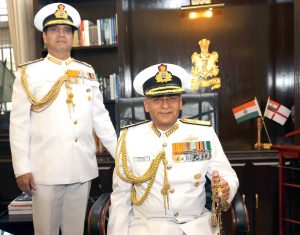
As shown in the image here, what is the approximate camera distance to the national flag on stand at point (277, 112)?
3.08 metres

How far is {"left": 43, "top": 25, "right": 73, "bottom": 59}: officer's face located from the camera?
6.48 feet

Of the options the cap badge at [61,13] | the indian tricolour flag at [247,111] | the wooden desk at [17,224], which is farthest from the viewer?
the indian tricolour flag at [247,111]

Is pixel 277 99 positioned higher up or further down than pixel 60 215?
higher up

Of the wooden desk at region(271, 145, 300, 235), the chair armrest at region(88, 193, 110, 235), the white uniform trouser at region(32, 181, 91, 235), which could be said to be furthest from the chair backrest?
the chair armrest at region(88, 193, 110, 235)

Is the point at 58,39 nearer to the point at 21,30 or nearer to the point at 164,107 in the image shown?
the point at 164,107

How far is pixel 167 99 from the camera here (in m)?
1.62

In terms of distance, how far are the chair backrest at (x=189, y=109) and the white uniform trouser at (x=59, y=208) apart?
592 mm

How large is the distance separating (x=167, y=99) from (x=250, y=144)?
1786mm

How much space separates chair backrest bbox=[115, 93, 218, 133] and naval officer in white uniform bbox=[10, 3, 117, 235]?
0.46m

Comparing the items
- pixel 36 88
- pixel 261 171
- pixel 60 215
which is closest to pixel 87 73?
pixel 36 88

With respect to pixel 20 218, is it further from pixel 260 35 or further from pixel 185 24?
pixel 260 35

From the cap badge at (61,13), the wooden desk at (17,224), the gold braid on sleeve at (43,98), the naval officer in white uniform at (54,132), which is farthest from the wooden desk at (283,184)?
the wooden desk at (17,224)

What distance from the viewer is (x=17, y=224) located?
2748 millimetres

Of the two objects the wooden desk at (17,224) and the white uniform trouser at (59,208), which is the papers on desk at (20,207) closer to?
the wooden desk at (17,224)
